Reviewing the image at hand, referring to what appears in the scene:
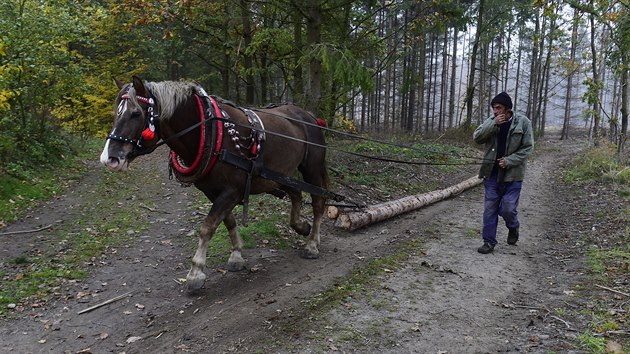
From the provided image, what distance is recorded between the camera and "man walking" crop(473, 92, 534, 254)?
593 cm

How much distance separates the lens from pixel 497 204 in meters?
6.23

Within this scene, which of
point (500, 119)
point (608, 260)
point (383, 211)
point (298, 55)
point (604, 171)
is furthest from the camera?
point (604, 171)

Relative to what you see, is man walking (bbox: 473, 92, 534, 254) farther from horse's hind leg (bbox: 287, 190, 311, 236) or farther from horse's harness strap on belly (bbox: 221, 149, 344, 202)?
horse's hind leg (bbox: 287, 190, 311, 236)

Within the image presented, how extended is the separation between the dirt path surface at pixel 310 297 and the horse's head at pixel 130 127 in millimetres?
1588

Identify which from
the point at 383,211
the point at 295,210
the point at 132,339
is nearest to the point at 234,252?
the point at 295,210

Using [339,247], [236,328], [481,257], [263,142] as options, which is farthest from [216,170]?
[481,257]

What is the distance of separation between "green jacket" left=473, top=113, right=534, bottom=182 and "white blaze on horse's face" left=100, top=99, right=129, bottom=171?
4824 mm

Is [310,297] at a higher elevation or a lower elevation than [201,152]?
lower

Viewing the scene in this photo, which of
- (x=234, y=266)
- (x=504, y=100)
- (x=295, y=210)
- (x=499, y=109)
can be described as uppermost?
(x=504, y=100)

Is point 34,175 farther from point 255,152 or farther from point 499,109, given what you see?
point 499,109

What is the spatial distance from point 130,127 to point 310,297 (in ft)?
8.18

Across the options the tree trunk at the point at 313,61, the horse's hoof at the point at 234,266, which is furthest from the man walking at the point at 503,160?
the tree trunk at the point at 313,61

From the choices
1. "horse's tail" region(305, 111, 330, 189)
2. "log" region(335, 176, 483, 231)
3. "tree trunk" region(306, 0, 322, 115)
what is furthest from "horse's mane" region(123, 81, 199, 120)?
"tree trunk" region(306, 0, 322, 115)

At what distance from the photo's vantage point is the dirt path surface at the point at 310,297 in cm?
365
